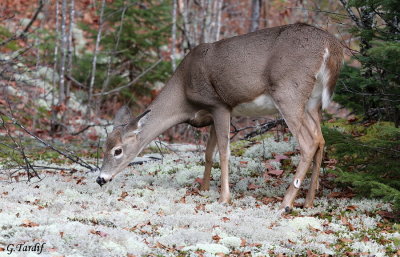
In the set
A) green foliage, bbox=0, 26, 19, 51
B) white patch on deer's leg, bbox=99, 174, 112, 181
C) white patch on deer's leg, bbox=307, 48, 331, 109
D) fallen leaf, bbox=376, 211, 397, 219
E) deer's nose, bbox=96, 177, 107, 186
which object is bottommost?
fallen leaf, bbox=376, 211, 397, 219

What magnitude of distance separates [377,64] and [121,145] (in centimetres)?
389

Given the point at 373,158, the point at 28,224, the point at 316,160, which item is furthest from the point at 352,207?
the point at 28,224

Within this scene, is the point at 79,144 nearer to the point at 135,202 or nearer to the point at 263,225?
the point at 135,202

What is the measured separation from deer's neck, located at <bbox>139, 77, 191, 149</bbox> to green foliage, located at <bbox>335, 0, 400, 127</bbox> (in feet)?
8.14

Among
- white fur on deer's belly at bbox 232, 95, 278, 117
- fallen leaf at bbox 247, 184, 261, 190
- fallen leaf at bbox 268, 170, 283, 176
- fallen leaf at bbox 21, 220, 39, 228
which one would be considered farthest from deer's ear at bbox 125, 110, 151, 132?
fallen leaf at bbox 21, 220, 39, 228

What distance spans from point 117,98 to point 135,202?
10.3 metres

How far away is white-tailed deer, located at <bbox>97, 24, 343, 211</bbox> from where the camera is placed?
726 centimetres

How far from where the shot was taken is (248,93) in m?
7.55

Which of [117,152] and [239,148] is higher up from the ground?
[117,152]

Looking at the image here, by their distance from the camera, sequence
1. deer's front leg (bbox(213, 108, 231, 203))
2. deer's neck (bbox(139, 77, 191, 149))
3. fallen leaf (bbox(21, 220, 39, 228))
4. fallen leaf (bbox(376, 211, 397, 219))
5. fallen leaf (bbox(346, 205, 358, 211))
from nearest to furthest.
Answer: fallen leaf (bbox(21, 220, 39, 228))
fallen leaf (bbox(376, 211, 397, 219))
fallen leaf (bbox(346, 205, 358, 211))
deer's front leg (bbox(213, 108, 231, 203))
deer's neck (bbox(139, 77, 191, 149))

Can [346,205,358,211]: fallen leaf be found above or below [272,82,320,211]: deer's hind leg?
below

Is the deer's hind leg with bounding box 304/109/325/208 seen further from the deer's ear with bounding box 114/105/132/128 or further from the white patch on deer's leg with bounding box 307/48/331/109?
the deer's ear with bounding box 114/105/132/128

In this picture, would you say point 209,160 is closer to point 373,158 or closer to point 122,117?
Answer: point 122,117
